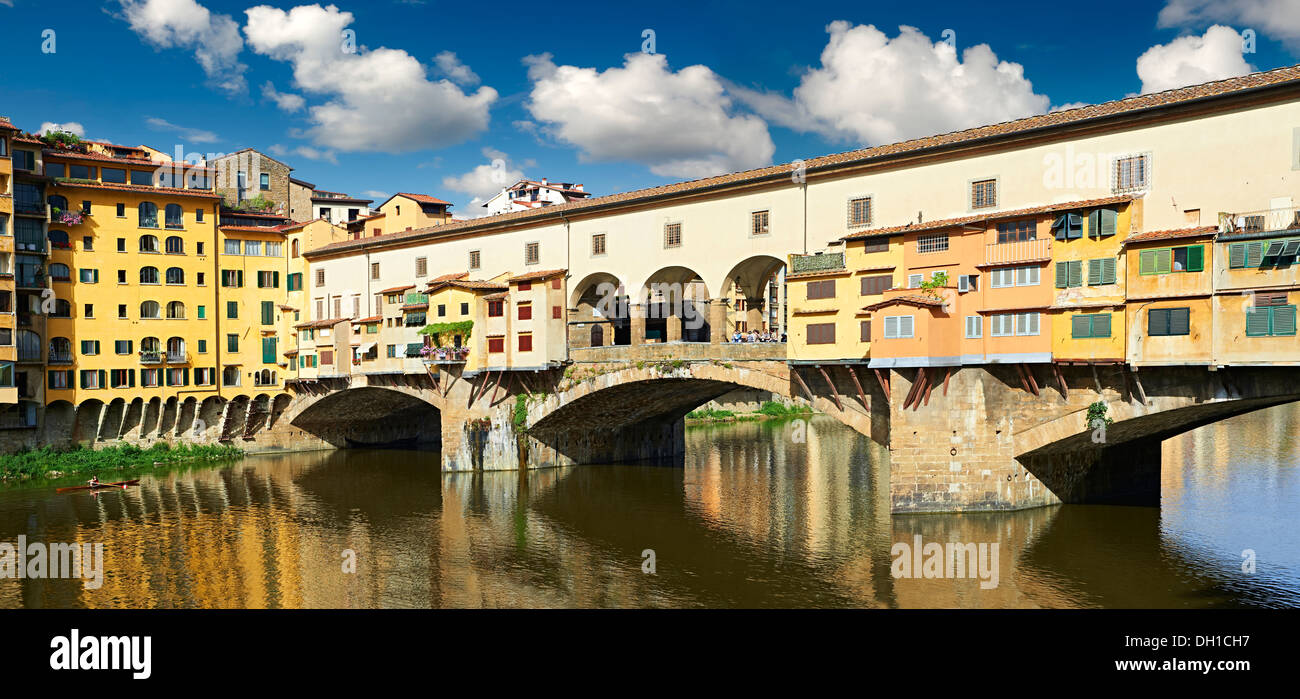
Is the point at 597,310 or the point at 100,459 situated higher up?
the point at 597,310

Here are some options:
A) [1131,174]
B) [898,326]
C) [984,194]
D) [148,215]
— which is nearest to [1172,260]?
[1131,174]

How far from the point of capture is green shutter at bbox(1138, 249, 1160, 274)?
27.9 m

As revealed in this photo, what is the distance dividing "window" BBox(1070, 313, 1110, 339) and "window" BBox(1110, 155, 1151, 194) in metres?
4.32

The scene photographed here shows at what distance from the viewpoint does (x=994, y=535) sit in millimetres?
30203

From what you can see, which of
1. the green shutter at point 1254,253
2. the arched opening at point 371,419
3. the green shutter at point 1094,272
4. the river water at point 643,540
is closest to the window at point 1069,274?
the green shutter at point 1094,272

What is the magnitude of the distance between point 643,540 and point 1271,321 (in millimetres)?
21049

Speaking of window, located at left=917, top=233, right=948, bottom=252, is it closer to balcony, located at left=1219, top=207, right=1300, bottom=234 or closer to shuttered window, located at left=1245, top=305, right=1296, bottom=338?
balcony, located at left=1219, top=207, right=1300, bottom=234

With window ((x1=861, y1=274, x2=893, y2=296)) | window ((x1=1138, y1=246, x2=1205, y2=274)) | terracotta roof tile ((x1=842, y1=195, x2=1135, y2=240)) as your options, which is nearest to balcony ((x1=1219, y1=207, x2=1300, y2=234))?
window ((x1=1138, y1=246, x2=1205, y2=274))

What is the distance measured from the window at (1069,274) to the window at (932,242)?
12.8ft

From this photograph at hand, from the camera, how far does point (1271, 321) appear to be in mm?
25781

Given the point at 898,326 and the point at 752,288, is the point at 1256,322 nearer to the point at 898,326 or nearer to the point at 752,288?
the point at 898,326

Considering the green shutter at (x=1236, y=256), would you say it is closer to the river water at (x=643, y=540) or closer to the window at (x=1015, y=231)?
the window at (x=1015, y=231)

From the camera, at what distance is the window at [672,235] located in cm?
4178
